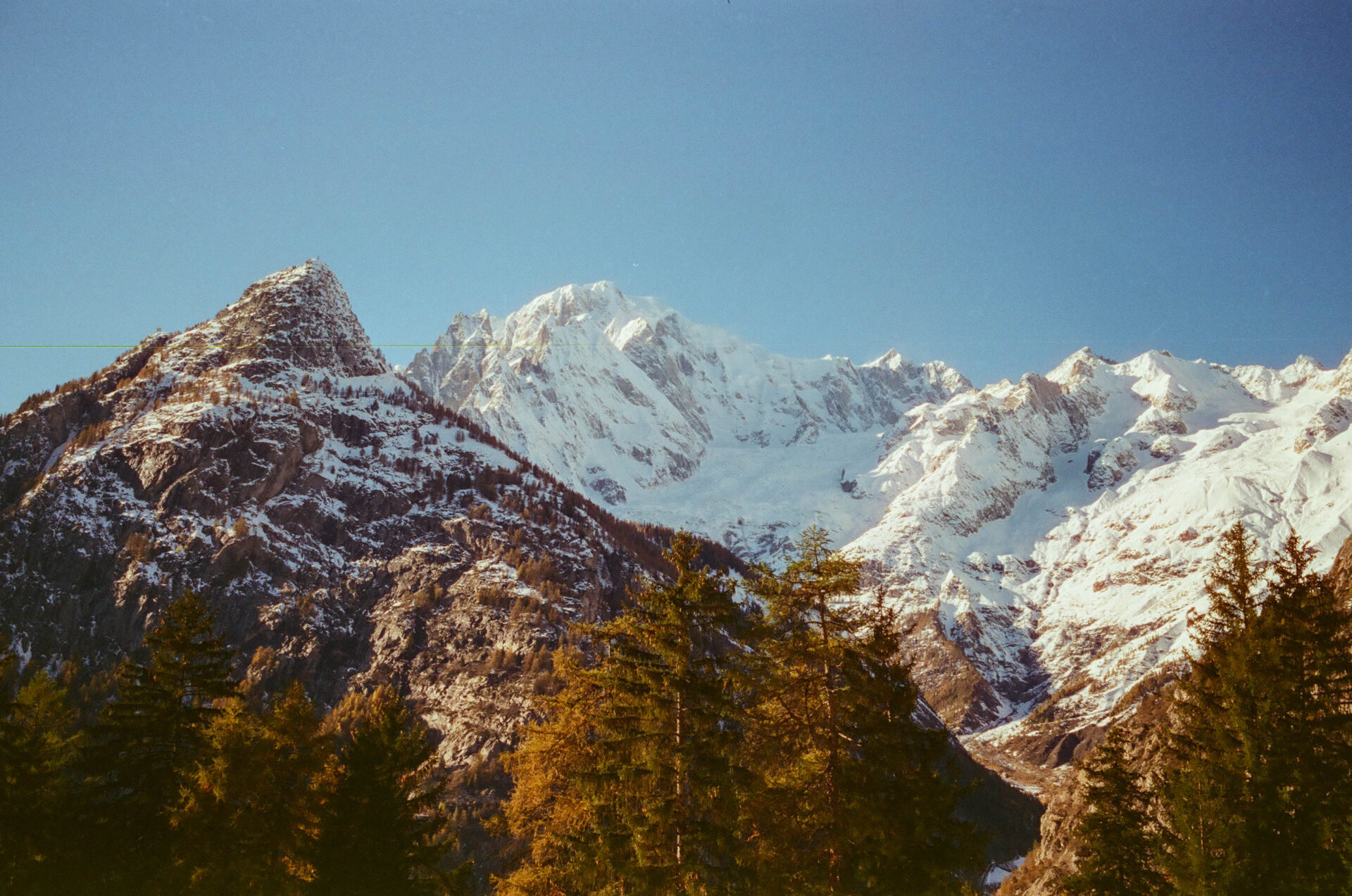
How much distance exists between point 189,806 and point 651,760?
16088 millimetres

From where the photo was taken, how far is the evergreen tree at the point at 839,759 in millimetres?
23891

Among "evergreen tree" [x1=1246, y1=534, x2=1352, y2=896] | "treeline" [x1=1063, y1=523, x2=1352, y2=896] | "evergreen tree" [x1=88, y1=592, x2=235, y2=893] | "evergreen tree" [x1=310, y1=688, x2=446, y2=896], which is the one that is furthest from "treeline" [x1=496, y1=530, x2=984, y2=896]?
"evergreen tree" [x1=88, y1=592, x2=235, y2=893]

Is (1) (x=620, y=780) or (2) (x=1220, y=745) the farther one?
(2) (x=1220, y=745)

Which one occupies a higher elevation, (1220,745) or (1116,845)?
(1220,745)

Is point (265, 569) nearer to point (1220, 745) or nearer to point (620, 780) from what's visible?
point (620, 780)

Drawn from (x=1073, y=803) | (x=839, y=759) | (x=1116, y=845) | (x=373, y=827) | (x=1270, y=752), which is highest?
(x=839, y=759)

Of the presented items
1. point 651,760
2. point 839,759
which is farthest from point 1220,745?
point 651,760

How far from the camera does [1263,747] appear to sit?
2489cm

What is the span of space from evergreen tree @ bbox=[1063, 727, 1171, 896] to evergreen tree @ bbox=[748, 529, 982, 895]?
8.55 metres

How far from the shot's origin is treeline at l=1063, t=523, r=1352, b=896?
23.8m

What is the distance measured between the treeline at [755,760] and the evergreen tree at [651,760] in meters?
0.05

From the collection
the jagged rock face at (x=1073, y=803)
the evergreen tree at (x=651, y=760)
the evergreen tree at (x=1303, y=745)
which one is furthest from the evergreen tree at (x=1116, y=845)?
the evergreen tree at (x=651, y=760)

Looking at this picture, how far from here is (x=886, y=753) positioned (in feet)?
80.0

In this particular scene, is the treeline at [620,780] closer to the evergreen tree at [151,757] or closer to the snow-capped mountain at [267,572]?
the evergreen tree at [151,757]
